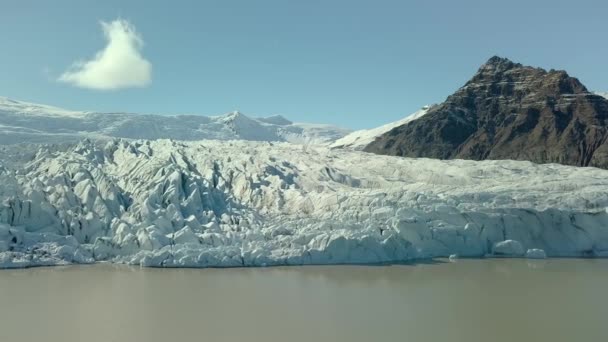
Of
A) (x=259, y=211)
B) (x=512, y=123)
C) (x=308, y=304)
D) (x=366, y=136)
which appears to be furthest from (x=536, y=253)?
(x=366, y=136)

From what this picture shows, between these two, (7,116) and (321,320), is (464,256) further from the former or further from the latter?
(7,116)

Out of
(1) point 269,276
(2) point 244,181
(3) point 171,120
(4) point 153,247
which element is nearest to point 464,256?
(1) point 269,276

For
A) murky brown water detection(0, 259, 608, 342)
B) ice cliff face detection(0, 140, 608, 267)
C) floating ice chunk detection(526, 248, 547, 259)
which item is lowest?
murky brown water detection(0, 259, 608, 342)

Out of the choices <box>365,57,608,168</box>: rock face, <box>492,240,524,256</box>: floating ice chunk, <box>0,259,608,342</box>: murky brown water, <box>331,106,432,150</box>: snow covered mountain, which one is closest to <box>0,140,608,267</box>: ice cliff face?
<box>492,240,524,256</box>: floating ice chunk

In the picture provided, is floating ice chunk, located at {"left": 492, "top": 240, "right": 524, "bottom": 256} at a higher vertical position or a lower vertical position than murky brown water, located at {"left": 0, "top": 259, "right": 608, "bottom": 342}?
higher

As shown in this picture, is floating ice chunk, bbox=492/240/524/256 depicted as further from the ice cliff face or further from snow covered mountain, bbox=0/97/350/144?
snow covered mountain, bbox=0/97/350/144

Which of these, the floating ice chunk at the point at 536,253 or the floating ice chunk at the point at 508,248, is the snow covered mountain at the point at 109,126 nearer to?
the floating ice chunk at the point at 508,248

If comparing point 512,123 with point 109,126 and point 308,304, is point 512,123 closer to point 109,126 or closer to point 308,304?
point 109,126
